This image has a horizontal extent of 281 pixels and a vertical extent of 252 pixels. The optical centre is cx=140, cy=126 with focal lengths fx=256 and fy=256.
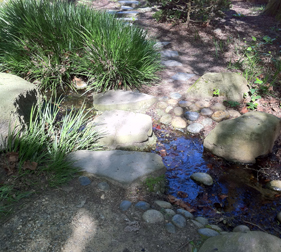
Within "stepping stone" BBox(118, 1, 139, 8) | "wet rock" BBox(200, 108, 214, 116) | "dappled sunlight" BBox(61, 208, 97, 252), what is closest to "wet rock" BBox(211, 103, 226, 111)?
"wet rock" BBox(200, 108, 214, 116)

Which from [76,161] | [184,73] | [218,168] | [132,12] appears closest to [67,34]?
[184,73]

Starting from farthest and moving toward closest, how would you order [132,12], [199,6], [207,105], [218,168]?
[132,12] < [199,6] < [207,105] < [218,168]

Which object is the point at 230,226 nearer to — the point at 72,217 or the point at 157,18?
the point at 72,217

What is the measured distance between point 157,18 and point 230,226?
19.6 ft

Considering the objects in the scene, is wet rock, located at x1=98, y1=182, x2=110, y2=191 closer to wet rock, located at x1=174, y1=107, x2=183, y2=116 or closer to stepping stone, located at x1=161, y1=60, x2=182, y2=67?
wet rock, located at x1=174, y1=107, x2=183, y2=116

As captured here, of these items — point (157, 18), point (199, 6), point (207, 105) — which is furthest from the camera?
point (157, 18)

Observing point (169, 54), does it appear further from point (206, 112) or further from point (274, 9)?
point (274, 9)

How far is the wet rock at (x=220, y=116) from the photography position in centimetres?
356

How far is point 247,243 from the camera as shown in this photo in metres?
1.49

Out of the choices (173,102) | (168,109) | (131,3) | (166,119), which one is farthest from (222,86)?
(131,3)

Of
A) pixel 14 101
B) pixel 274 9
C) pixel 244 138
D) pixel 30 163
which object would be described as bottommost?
pixel 244 138

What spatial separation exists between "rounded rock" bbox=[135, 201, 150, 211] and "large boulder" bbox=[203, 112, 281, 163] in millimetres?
1292

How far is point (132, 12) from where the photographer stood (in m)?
8.05

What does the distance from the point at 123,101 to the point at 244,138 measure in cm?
172
